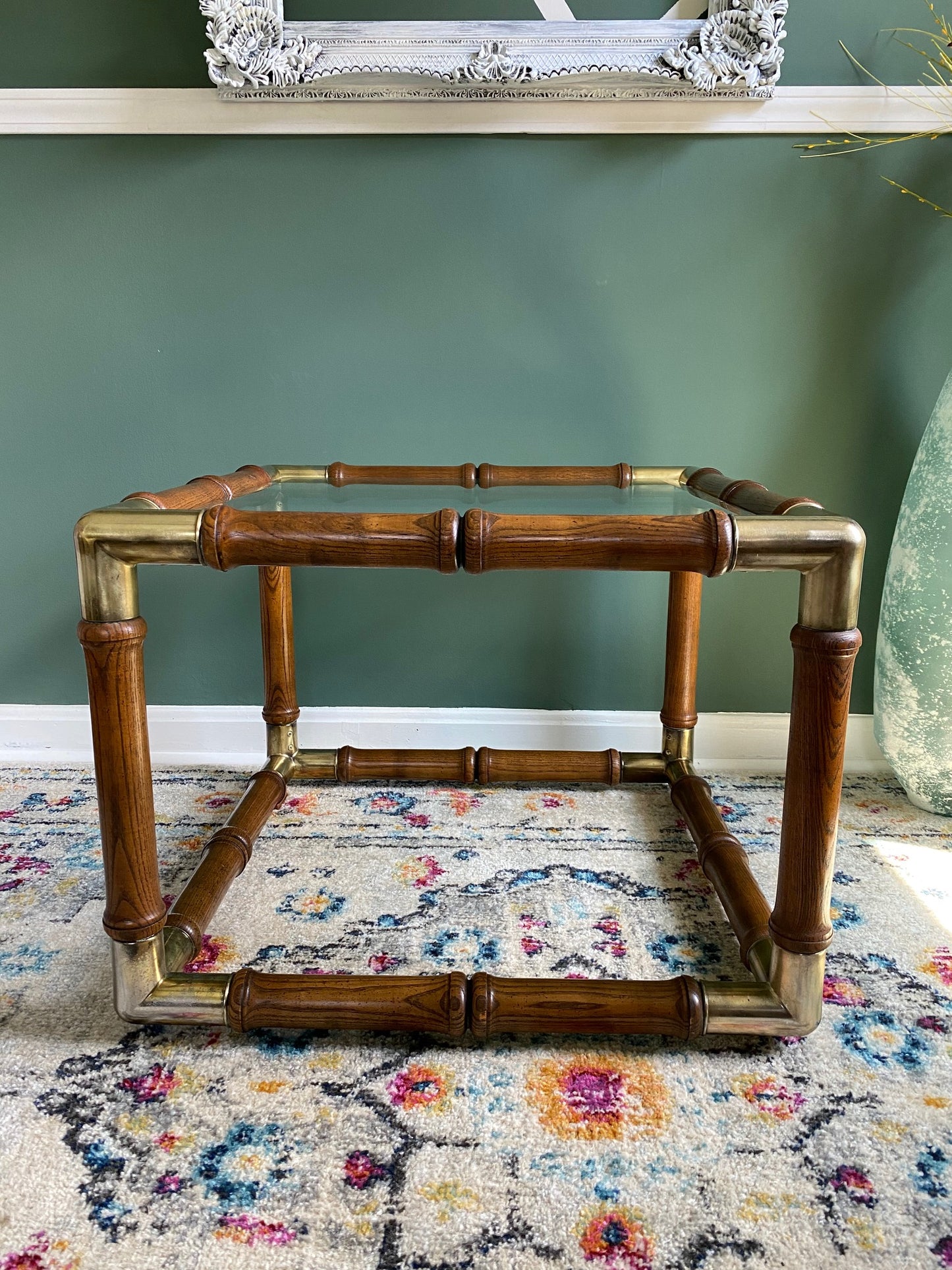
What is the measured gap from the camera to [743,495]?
112 cm

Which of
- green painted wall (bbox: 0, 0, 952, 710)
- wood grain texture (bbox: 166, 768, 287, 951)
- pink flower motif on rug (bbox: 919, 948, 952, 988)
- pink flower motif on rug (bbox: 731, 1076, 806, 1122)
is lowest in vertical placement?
pink flower motif on rug (bbox: 919, 948, 952, 988)

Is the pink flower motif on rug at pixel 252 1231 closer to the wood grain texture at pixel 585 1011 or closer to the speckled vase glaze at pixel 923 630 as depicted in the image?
the wood grain texture at pixel 585 1011

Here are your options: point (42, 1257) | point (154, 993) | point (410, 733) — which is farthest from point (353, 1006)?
point (410, 733)

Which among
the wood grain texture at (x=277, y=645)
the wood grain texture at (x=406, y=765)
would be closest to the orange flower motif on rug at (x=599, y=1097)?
the wood grain texture at (x=406, y=765)

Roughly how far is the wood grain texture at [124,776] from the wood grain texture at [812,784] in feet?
2.14

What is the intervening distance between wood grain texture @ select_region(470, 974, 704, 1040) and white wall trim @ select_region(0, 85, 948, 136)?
1.37 m

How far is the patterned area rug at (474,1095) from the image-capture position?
Result: 75cm

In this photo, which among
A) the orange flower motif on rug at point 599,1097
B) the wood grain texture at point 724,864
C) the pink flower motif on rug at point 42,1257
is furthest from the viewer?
the wood grain texture at point 724,864

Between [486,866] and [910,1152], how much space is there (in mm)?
662

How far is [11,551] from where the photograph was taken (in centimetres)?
175

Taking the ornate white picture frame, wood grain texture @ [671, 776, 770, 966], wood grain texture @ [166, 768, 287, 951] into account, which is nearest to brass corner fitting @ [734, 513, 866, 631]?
wood grain texture @ [671, 776, 770, 966]

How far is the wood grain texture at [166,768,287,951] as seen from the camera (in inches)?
43.8

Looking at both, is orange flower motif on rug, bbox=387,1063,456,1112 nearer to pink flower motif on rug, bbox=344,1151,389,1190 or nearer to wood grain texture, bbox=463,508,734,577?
pink flower motif on rug, bbox=344,1151,389,1190

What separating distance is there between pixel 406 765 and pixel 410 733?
0.64ft
